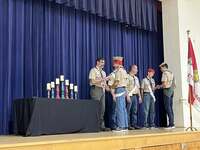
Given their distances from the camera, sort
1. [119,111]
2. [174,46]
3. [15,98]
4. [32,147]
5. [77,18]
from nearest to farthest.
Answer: [32,147] → [15,98] → [119,111] → [77,18] → [174,46]

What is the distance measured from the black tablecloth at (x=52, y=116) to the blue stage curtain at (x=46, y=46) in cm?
53

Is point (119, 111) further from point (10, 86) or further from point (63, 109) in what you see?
point (10, 86)

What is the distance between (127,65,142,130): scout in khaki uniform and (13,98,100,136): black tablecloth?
4.83 ft

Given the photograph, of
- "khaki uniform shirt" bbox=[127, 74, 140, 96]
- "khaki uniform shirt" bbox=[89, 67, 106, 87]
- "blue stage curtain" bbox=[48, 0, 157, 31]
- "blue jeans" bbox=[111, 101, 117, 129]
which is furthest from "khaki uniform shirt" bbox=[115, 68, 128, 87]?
"blue stage curtain" bbox=[48, 0, 157, 31]

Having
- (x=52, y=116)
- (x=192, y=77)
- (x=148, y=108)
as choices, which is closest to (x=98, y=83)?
(x=52, y=116)

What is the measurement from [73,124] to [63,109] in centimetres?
36

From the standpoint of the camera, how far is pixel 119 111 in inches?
245

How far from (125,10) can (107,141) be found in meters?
4.28

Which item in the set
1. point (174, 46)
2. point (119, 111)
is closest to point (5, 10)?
point (119, 111)

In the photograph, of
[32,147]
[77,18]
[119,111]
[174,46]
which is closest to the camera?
[32,147]

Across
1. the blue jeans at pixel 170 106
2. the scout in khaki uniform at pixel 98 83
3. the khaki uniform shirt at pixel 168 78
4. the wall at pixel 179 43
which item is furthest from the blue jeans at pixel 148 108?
the scout in khaki uniform at pixel 98 83

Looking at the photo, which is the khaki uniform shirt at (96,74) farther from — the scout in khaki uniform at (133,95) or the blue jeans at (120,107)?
the scout in khaki uniform at (133,95)

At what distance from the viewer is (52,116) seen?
208 inches

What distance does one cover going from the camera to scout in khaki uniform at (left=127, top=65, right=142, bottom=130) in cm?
727
